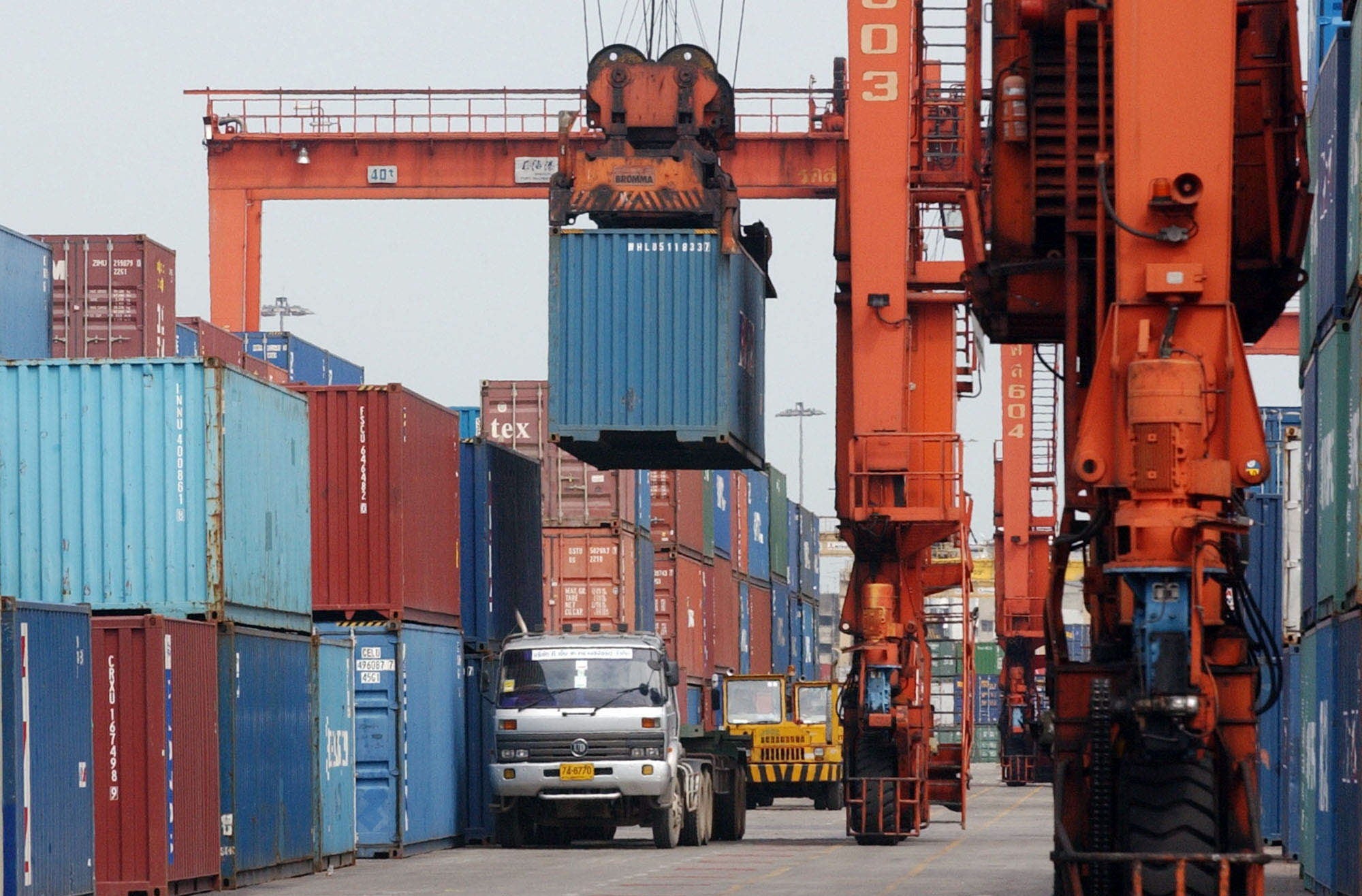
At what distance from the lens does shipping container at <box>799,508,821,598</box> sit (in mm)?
58906

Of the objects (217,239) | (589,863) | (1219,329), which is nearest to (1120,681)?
(1219,329)

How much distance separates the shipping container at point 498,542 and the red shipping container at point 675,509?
5460mm

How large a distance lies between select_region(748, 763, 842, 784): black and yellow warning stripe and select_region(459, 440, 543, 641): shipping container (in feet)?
22.4

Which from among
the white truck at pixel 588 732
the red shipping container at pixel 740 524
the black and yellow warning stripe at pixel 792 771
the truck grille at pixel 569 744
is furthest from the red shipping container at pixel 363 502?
the red shipping container at pixel 740 524

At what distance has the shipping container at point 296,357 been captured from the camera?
37.4m

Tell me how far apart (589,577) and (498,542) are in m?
4.76

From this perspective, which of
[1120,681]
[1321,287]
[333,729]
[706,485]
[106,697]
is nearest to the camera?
[1120,681]

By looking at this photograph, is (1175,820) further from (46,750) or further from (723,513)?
(723,513)

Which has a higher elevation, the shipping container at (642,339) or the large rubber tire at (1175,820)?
the shipping container at (642,339)

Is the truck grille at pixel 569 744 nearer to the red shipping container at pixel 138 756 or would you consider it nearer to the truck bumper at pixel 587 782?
the truck bumper at pixel 587 782

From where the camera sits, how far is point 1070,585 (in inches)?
4523

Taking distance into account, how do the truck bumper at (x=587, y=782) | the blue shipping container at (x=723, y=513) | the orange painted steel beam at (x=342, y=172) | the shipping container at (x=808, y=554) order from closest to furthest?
the truck bumper at (x=587, y=782) < the orange painted steel beam at (x=342, y=172) < the blue shipping container at (x=723, y=513) < the shipping container at (x=808, y=554)

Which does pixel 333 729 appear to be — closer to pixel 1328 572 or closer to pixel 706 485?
pixel 1328 572

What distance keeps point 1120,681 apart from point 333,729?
13086 mm
